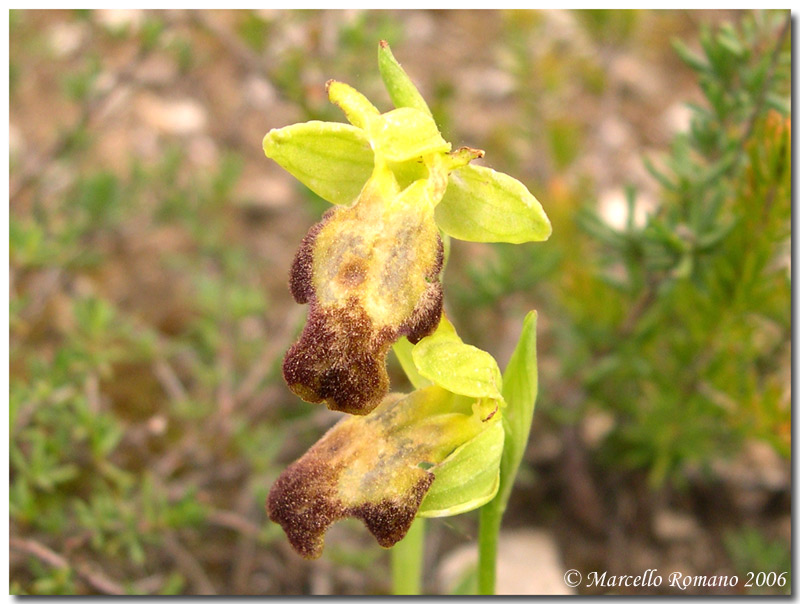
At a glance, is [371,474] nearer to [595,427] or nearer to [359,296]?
[359,296]

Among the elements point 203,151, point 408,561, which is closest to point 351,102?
point 408,561

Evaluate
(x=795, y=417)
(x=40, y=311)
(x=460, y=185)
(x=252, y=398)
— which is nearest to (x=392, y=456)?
(x=460, y=185)

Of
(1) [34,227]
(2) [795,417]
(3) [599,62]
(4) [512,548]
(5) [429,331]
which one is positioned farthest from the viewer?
(3) [599,62]

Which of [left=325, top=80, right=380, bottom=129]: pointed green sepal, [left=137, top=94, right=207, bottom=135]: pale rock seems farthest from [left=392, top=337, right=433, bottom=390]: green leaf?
[left=137, top=94, right=207, bottom=135]: pale rock

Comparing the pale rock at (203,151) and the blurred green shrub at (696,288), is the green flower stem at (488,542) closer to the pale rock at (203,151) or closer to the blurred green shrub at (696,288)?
the blurred green shrub at (696,288)

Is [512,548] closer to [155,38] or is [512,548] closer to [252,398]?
[252,398]

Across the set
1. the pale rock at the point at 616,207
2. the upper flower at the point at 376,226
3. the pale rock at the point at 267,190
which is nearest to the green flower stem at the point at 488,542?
the upper flower at the point at 376,226
